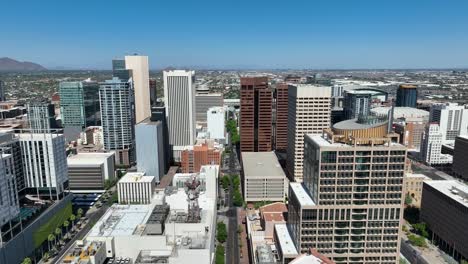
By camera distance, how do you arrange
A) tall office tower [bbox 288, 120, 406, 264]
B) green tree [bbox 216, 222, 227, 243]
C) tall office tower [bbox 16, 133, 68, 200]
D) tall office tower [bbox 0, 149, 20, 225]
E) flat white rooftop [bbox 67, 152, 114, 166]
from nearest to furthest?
tall office tower [bbox 288, 120, 406, 264] < tall office tower [bbox 0, 149, 20, 225] < green tree [bbox 216, 222, 227, 243] < tall office tower [bbox 16, 133, 68, 200] < flat white rooftop [bbox 67, 152, 114, 166]

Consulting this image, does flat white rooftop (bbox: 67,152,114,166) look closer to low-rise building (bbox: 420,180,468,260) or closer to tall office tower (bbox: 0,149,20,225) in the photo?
tall office tower (bbox: 0,149,20,225)

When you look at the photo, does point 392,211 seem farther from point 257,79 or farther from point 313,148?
point 257,79

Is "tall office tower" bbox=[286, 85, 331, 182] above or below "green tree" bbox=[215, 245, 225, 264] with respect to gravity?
above

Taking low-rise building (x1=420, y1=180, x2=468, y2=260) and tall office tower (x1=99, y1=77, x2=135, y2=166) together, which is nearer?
low-rise building (x1=420, y1=180, x2=468, y2=260)

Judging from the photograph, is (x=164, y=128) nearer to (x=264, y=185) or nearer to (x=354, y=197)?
(x=264, y=185)

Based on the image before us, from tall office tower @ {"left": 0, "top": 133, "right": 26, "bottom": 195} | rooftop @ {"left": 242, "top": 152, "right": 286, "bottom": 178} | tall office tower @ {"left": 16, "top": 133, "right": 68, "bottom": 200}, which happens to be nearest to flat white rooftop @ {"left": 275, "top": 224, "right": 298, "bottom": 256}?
rooftop @ {"left": 242, "top": 152, "right": 286, "bottom": 178}

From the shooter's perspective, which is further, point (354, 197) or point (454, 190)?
point (454, 190)

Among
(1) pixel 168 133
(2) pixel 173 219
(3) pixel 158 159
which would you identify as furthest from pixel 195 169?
(2) pixel 173 219

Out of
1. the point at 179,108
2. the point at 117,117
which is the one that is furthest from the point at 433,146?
the point at 117,117
